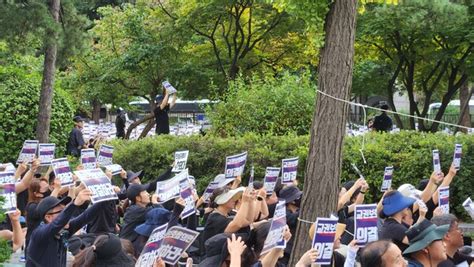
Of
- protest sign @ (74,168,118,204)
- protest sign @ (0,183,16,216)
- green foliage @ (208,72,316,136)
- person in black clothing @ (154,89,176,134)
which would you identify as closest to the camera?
protest sign @ (74,168,118,204)

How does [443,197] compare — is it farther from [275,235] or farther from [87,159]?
[87,159]

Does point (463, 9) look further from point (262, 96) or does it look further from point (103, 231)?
point (103, 231)

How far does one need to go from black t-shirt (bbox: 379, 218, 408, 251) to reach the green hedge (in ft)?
22.6

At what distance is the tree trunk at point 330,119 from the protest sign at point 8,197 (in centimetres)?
283

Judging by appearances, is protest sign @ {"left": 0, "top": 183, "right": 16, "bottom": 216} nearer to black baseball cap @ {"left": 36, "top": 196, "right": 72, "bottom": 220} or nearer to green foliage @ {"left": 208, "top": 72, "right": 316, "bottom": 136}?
black baseball cap @ {"left": 36, "top": 196, "right": 72, "bottom": 220}

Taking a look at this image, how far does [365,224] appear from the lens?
716cm

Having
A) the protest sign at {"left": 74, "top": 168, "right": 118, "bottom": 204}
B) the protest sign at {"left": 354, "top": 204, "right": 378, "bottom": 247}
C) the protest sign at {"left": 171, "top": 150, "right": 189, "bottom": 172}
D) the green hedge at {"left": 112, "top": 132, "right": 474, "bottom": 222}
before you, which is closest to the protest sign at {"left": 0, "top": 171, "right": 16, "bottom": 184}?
the protest sign at {"left": 74, "top": 168, "right": 118, "bottom": 204}

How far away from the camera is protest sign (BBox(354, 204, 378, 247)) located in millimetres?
7113

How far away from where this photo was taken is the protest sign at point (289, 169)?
1059cm

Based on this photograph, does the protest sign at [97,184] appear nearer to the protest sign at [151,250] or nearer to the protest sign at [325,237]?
the protest sign at [151,250]

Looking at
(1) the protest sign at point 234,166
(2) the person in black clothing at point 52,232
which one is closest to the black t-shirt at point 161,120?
(1) the protest sign at point 234,166

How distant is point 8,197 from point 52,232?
1494 millimetres

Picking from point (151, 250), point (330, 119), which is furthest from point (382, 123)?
point (151, 250)

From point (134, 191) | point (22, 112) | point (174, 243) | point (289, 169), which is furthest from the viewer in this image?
point (22, 112)
